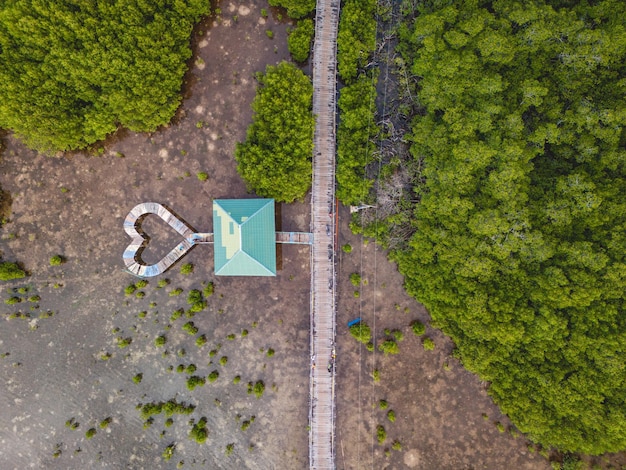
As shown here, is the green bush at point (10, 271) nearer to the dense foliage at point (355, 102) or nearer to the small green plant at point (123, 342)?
the small green plant at point (123, 342)

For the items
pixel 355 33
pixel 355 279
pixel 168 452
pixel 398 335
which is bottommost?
pixel 168 452

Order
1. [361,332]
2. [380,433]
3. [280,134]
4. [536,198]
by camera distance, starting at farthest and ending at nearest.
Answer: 1. [380,433]
2. [361,332]
3. [280,134]
4. [536,198]

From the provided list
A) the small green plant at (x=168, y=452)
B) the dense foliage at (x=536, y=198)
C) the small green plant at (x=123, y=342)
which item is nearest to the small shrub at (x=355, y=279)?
the dense foliage at (x=536, y=198)

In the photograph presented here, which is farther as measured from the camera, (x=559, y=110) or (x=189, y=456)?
(x=189, y=456)

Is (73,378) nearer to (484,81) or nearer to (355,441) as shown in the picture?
(355,441)

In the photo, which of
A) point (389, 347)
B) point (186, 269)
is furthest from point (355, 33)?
point (389, 347)

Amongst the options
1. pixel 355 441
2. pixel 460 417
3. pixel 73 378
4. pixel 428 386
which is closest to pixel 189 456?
pixel 73 378

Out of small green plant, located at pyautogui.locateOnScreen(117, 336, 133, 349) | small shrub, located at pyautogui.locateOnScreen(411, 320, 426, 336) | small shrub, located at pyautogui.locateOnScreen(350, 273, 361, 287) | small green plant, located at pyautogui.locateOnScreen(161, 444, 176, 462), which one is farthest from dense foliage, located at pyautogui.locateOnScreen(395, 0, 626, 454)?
small green plant, located at pyautogui.locateOnScreen(117, 336, 133, 349)

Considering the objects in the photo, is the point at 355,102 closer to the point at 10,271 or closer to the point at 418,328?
the point at 418,328
